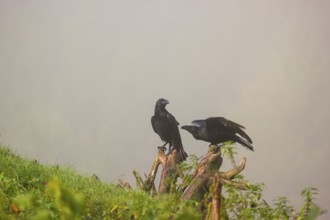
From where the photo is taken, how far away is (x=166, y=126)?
6309mm

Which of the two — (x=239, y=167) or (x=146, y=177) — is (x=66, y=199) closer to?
(x=239, y=167)

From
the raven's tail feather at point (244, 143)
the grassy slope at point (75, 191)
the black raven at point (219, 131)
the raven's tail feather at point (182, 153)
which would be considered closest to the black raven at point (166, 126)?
the raven's tail feather at point (182, 153)

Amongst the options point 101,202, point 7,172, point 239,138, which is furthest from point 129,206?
point 239,138

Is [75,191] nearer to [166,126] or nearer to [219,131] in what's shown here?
[219,131]

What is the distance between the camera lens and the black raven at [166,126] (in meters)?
6.30

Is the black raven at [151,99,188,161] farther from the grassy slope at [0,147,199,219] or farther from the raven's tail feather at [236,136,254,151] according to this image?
the grassy slope at [0,147,199,219]

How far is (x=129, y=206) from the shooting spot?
3328 mm

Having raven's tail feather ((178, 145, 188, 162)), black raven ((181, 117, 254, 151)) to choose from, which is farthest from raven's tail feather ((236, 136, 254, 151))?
raven's tail feather ((178, 145, 188, 162))

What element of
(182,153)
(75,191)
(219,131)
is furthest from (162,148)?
(75,191)

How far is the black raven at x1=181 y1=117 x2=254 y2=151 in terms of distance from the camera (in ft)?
16.7

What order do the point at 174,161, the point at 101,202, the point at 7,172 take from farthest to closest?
1. the point at 174,161
2. the point at 7,172
3. the point at 101,202

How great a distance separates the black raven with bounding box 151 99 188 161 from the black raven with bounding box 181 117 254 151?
27.5 inches

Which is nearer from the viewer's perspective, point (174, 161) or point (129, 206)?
point (129, 206)

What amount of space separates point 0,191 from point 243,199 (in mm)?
2383
